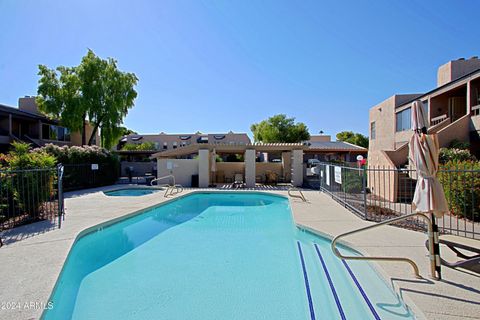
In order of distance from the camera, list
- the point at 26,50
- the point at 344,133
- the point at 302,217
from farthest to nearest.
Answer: the point at 344,133 < the point at 26,50 < the point at 302,217

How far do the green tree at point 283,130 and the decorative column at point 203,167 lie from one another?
22.4 meters

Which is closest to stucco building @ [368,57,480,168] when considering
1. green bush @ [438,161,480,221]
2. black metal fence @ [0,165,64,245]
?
green bush @ [438,161,480,221]

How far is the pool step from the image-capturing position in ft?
13.5

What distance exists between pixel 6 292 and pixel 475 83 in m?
20.5

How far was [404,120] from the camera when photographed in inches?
735

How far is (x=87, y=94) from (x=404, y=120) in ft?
Answer: 91.9

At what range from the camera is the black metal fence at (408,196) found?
713 centimetres

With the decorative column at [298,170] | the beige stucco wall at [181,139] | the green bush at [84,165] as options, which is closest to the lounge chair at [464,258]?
the decorative column at [298,170]

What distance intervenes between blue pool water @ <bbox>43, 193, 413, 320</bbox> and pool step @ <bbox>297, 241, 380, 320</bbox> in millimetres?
16

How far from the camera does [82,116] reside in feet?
84.3

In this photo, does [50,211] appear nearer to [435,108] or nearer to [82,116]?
[82,116]

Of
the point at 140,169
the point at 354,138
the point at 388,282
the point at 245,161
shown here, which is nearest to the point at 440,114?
the point at 245,161

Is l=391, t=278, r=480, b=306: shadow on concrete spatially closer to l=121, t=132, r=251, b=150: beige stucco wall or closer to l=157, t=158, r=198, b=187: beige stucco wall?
l=157, t=158, r=198, b=187: beige stucco wall

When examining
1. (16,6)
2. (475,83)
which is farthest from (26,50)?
(475,83)
